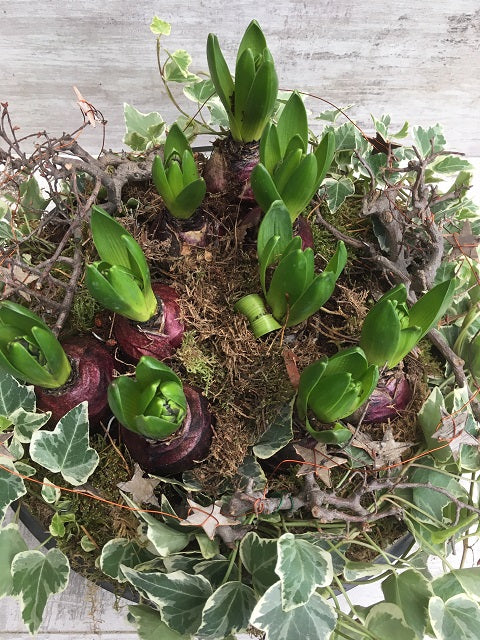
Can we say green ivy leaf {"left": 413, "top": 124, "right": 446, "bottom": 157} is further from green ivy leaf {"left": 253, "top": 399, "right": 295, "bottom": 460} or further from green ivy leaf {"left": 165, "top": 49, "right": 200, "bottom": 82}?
green ivy leaf {"left": 253, "top": 399, "right": 295, "bottom": 460}

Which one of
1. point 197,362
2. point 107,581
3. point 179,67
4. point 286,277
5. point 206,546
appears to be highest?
point 179,67

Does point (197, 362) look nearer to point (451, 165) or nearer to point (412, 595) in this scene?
point (412, 595)

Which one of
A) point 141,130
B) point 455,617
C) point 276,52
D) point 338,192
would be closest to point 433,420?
point 455,617

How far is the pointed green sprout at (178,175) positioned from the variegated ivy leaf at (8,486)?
0.29 meters

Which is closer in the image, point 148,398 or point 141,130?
point 148,398

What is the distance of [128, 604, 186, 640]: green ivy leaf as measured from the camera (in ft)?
1.81

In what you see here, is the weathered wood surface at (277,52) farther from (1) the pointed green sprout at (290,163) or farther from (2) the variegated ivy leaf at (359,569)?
(2) the variegated ivy leaf at (359,569)

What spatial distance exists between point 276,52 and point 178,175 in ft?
2.60

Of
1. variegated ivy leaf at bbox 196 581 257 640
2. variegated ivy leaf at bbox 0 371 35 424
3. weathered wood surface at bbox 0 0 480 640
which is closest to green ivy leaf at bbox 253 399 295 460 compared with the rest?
variegated ivy leaf at bbox 196 581 257 640

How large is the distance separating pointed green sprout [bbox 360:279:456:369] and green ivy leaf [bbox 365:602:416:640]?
0.74ft

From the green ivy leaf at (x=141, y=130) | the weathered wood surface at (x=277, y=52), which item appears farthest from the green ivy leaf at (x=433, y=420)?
the weathered wood surface at (x=277, y=52)

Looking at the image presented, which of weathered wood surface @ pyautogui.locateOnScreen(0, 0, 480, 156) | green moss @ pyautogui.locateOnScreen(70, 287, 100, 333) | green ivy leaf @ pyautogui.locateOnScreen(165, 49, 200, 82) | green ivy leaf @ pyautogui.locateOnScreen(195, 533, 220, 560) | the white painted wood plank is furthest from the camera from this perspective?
weathered wood surface @ pyautogui.locateOnScreen(0, 0, 480, 156)

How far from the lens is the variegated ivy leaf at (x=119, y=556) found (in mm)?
560

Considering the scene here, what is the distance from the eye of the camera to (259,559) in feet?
1.77
